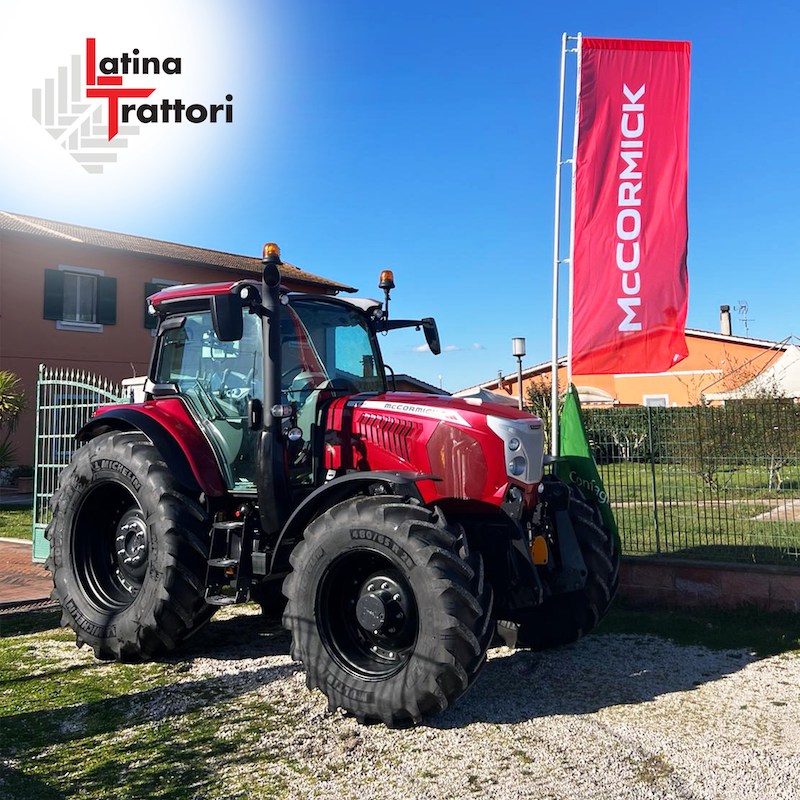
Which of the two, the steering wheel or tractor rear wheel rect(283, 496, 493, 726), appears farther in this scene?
the steering wheel

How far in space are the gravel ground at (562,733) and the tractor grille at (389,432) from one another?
1475mm

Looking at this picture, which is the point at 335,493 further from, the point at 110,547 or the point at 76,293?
the point at 76,293

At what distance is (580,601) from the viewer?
5289mm

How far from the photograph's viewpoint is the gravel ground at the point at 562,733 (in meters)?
3.40

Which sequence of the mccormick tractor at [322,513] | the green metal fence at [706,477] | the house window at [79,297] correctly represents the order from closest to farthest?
the mccormick tractor at [322,513]
the green metal fence at [706,477]
the house window at [79,297]

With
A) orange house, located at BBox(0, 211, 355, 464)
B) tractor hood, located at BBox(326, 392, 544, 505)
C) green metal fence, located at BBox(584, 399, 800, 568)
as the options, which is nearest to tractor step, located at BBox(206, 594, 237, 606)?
tractor hood, located at BBox(326, 392, 544, 505)

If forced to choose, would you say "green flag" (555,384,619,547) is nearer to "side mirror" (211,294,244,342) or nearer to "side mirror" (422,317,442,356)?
"side mirror" (422,317,442,356)

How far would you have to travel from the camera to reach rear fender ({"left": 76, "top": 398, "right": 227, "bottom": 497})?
17.0ft

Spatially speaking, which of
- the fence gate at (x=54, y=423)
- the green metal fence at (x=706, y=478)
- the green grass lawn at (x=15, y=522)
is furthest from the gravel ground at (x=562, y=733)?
the green grass lawn at (x=15, y=522)

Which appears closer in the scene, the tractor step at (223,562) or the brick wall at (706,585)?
the tractor step at (223,562)

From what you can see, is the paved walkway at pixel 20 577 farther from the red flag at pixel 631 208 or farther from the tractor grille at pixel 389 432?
the red flag at pixel 631 208

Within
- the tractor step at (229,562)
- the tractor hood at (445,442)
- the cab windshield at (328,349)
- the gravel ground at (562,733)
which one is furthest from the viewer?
the cab windshield at (328,349)

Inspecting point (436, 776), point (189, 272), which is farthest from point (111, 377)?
point (436, 776)

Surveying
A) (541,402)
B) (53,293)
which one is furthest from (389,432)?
(53,293)
